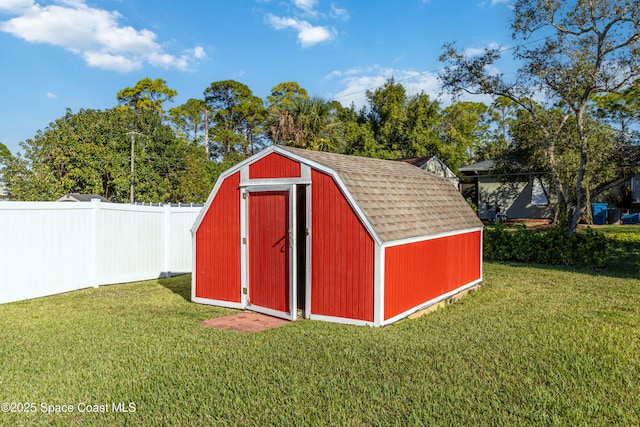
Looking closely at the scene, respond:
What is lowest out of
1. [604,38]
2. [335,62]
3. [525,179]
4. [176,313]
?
[176,313]

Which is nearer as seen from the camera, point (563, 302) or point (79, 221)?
point (563, 302)

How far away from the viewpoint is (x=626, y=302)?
7.50 m

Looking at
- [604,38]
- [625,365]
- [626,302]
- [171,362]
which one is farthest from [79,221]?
[604,38]

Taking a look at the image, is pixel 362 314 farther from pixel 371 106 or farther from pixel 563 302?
pixel 371 106

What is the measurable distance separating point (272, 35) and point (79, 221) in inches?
576

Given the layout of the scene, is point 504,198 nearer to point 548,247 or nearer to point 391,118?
point 391,118

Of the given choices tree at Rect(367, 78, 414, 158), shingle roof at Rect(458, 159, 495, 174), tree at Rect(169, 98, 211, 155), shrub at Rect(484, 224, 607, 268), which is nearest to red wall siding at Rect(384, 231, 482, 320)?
shrub at Rect(484, 224, 607, 268)

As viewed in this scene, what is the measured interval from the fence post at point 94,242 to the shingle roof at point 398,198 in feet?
15.8

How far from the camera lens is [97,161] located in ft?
92.6

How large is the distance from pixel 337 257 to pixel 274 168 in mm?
1902

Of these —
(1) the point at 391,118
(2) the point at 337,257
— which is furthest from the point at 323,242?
(1) the point at 391,118

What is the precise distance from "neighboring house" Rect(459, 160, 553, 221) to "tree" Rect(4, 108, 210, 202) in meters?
21.3

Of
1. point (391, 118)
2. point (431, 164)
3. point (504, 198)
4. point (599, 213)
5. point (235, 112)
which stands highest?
point (235, 112)

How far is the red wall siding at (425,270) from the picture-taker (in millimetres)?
6273
